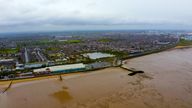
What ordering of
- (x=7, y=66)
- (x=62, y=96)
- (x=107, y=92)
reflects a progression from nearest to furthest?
(x=62, y=96)
(x=107, y=92)
(x=7, y=66)

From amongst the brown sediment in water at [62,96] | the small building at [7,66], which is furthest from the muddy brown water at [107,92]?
the small building at [7,66]

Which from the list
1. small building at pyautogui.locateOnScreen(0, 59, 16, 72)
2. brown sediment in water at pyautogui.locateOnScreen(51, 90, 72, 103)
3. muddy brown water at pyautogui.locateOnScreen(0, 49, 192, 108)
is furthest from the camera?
small building at pyautogui.locateOnScreen(0, 59, 16, 72)

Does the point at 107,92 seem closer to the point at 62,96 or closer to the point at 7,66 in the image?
the point at 62,96

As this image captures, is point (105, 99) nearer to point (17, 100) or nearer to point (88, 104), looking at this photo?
point (88, 104)

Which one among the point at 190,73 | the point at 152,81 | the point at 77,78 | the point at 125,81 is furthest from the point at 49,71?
the point at 190,73

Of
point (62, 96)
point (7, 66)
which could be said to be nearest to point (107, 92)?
point (62, 96)

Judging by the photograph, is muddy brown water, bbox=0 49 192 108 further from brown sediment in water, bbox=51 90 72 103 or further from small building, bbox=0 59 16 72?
small building, bbox=0 59 16 72

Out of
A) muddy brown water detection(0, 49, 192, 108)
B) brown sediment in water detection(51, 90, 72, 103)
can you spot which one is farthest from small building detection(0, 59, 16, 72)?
brown sediment in water detection(51, 90, 72, 103)

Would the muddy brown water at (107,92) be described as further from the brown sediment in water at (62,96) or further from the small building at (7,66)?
the small building at (7,66)
